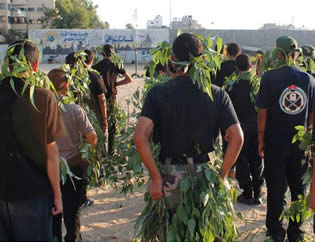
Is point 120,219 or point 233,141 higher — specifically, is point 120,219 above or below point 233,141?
below

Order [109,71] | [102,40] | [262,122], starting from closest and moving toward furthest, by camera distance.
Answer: [262,122]
[109,71]
[102,40]

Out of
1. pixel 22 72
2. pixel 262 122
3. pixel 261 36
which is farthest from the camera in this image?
pixel 261 36

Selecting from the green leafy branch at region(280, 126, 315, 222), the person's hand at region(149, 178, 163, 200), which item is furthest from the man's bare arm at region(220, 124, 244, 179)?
the green leafy branch at region(280, 126, 315, 222)

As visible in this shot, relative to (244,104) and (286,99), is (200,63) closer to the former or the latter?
(286,99)

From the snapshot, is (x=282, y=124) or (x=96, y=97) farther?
(x=96, y=97)

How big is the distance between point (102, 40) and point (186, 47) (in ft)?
145

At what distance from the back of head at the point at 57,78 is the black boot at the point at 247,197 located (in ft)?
10.4

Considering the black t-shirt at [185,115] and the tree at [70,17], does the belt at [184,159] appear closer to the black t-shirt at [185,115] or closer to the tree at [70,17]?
the black t-shirt at [185,115]

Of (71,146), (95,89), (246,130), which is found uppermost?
(95,89)

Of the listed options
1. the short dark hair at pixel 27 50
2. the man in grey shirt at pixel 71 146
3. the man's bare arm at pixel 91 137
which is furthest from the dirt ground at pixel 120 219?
the short dark hair at pixel 27 50

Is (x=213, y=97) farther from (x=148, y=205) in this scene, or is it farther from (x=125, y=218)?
(x=125, y=218)

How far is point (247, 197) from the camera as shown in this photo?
575 centimetres

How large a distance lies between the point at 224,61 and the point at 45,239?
4.82m

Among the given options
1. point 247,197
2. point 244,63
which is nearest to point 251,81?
point 244,63
